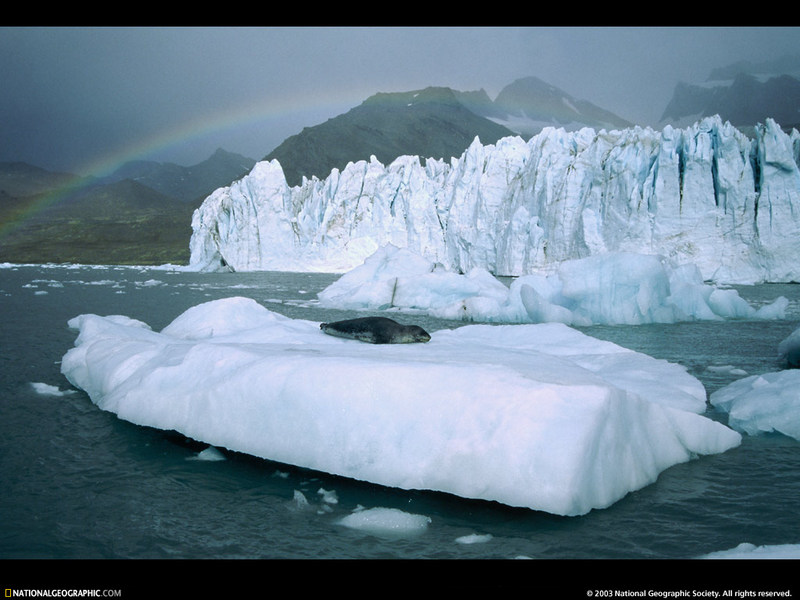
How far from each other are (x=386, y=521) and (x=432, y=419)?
2.92 feet

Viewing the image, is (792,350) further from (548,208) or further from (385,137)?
(385,137)

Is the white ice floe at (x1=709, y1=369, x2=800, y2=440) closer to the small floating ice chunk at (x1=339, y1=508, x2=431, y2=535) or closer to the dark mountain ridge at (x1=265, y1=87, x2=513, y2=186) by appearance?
the small floating ice chunk at (x1=339, y1=508, x2=431, y2=535)

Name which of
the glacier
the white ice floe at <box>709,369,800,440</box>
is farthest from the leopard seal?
the glacier

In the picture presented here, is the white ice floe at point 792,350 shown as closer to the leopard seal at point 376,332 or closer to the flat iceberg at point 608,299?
the flat iceberg at point 608,299

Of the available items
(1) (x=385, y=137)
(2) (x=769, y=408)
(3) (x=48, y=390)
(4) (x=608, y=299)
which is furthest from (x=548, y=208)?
(1) (x=385, y=137)

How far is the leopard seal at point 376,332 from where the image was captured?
338 inches

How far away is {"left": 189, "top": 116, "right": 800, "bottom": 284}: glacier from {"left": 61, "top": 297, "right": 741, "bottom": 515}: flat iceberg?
3157cm

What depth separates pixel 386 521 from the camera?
3920mm

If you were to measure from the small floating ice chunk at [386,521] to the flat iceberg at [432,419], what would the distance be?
25cm

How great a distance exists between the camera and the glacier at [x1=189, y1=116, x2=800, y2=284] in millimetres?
33062
